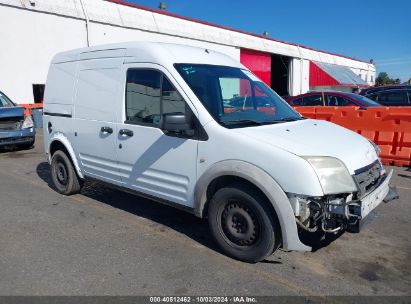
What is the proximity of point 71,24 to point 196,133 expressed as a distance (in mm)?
16653

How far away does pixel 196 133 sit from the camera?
3.90 m

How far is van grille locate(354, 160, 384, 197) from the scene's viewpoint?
3.56 metres

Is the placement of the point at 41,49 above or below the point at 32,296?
above

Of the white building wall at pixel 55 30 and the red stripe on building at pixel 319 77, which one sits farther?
the red stripe on building at pixel 319 77

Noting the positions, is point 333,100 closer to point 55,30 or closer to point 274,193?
point 274,193

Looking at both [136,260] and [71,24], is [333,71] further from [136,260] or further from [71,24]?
[136,260]

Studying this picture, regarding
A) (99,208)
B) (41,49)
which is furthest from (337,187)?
Result: (41,49)

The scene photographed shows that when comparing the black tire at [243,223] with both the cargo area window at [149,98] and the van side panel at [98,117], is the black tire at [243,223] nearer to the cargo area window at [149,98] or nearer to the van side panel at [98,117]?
the cargo area window at [149,98]

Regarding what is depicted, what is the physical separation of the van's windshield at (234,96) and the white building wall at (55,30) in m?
14.9

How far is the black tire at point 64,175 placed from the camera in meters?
5.93

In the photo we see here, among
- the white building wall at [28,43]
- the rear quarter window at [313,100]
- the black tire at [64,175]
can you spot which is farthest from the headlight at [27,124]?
the rear quarter window at [313,100]

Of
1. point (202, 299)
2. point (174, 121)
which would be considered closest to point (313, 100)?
point (174, 121)

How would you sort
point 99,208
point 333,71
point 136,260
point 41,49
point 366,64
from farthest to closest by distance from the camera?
point 366,64
point 333,71
point 41,49
point 99,208
point 136,260

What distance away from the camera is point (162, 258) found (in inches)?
153
